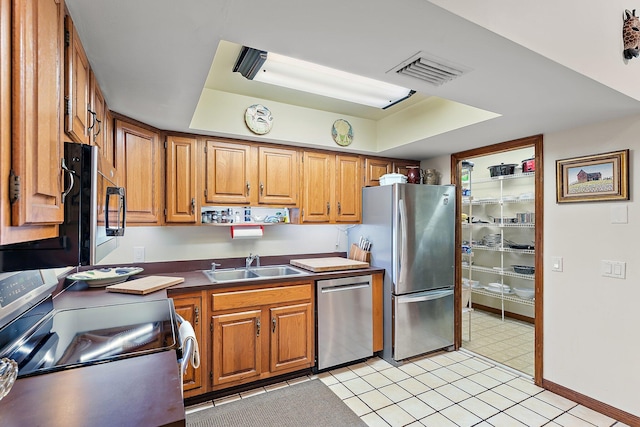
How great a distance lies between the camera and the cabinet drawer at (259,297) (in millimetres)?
2410

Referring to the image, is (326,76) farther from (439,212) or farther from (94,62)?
(439,212)

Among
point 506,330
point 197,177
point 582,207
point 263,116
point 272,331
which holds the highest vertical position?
point 263,116

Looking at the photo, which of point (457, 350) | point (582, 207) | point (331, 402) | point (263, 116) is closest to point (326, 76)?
point (263, 116)

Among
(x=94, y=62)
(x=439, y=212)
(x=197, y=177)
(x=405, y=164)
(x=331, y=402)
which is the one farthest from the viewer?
(x=405, y=164)

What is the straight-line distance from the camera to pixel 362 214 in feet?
11.3

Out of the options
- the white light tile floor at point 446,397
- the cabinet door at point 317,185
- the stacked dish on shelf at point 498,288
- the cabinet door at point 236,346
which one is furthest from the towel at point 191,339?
the stacked dish on shelf at point 498,288

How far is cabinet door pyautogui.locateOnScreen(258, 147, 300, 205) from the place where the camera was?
292 cm

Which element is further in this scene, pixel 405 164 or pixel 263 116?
pixel 405 164

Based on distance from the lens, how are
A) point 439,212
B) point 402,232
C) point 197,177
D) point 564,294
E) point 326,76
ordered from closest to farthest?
point 326,76, point 564,294, point 197,177, point 402,232, point 439,212

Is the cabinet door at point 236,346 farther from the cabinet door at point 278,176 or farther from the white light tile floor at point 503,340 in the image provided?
the white light tile floor at point 503,340

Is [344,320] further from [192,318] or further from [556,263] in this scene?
[556,263]

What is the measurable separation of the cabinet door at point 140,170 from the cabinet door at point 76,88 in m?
0.79

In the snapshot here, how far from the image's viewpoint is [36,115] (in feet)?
2.54

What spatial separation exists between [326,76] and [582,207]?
210 centimetres
